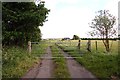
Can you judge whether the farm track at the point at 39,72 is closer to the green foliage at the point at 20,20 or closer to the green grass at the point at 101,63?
the green grass at the point at 101,63

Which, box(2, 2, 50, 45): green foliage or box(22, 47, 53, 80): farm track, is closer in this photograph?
box(22, 47, 53, 80): farm track

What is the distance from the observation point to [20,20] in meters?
19.3

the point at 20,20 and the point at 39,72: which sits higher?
the point at 20,20

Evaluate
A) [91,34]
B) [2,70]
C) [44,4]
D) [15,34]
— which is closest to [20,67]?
[2,70]

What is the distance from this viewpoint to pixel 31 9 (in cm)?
2027

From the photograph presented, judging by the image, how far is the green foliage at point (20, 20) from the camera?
18719 millimetres

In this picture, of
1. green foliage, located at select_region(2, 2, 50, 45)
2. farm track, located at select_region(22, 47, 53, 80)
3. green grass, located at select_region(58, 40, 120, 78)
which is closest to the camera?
farm track, located at select_region(22, 47, 53, 80)

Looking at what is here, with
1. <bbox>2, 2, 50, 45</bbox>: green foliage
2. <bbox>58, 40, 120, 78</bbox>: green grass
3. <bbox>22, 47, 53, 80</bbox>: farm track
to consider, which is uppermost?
<bbox>2, 2, 50, 45</bbox>: green foliage

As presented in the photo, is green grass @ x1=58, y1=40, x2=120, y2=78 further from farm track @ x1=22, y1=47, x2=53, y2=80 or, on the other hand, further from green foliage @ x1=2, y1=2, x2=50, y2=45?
green foliage @ x1=2, y1=2, x2=50, y2=45

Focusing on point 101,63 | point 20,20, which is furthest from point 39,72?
point 20,20

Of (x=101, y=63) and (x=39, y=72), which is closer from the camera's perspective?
(x=39, y=72)

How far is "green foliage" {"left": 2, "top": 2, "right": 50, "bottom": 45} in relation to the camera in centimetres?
1872

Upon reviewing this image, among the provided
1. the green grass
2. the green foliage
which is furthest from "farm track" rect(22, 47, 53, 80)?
the green foliage

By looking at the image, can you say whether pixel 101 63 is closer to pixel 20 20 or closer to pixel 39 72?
pixel 39 72
